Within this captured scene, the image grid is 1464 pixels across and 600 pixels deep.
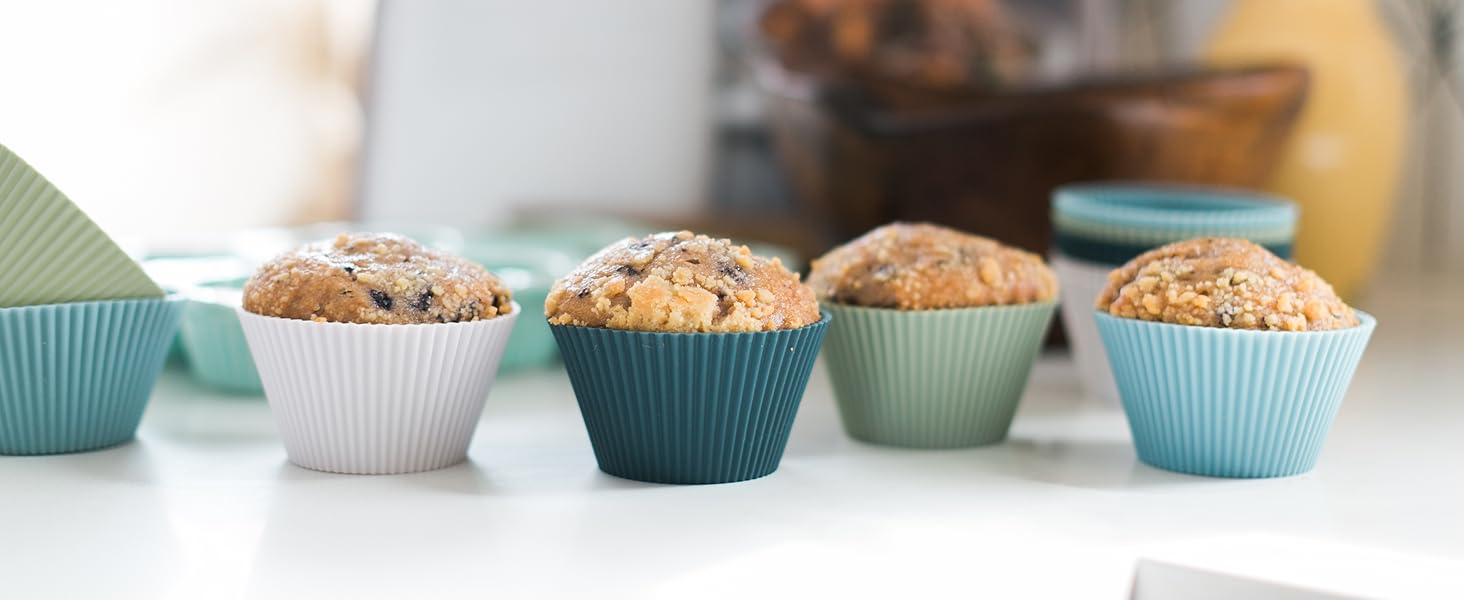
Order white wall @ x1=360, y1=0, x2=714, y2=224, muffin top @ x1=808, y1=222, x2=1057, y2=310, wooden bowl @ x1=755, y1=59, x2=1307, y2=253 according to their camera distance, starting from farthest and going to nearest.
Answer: white wall @ x1=360, y1=0, x2=714, y2=224 → wooden bowl @ x1=755, y1=59, x2=1307, y2=253 → muffin top @ x1=808, y1=222, x2=1057, y2=310

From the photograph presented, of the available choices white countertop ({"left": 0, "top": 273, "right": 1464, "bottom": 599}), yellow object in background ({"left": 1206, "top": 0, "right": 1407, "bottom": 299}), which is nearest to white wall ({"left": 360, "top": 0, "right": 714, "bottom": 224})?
white countertop ({"left": 0, "top": 273, "right": 1464, "bottom": 599})

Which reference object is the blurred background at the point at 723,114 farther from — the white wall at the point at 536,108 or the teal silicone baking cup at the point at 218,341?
the teal silicone baking cup at the point at 218,341

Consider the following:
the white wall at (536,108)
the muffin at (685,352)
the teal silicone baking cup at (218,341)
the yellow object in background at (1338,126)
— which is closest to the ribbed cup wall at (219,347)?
the teal silicone baking cup at (218,341)

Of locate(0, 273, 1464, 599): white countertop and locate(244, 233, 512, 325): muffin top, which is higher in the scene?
locate(244, 233, 512, 325): muffin top

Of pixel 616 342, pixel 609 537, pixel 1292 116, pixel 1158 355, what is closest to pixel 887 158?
pixel 1292 116

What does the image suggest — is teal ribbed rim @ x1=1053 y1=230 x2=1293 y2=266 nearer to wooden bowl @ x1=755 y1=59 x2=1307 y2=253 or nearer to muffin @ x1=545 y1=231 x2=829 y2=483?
wooden bowl @ x1=755 y1=59 x2=1307 y2=253

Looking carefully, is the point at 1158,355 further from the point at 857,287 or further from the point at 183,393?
the point at 183,393
